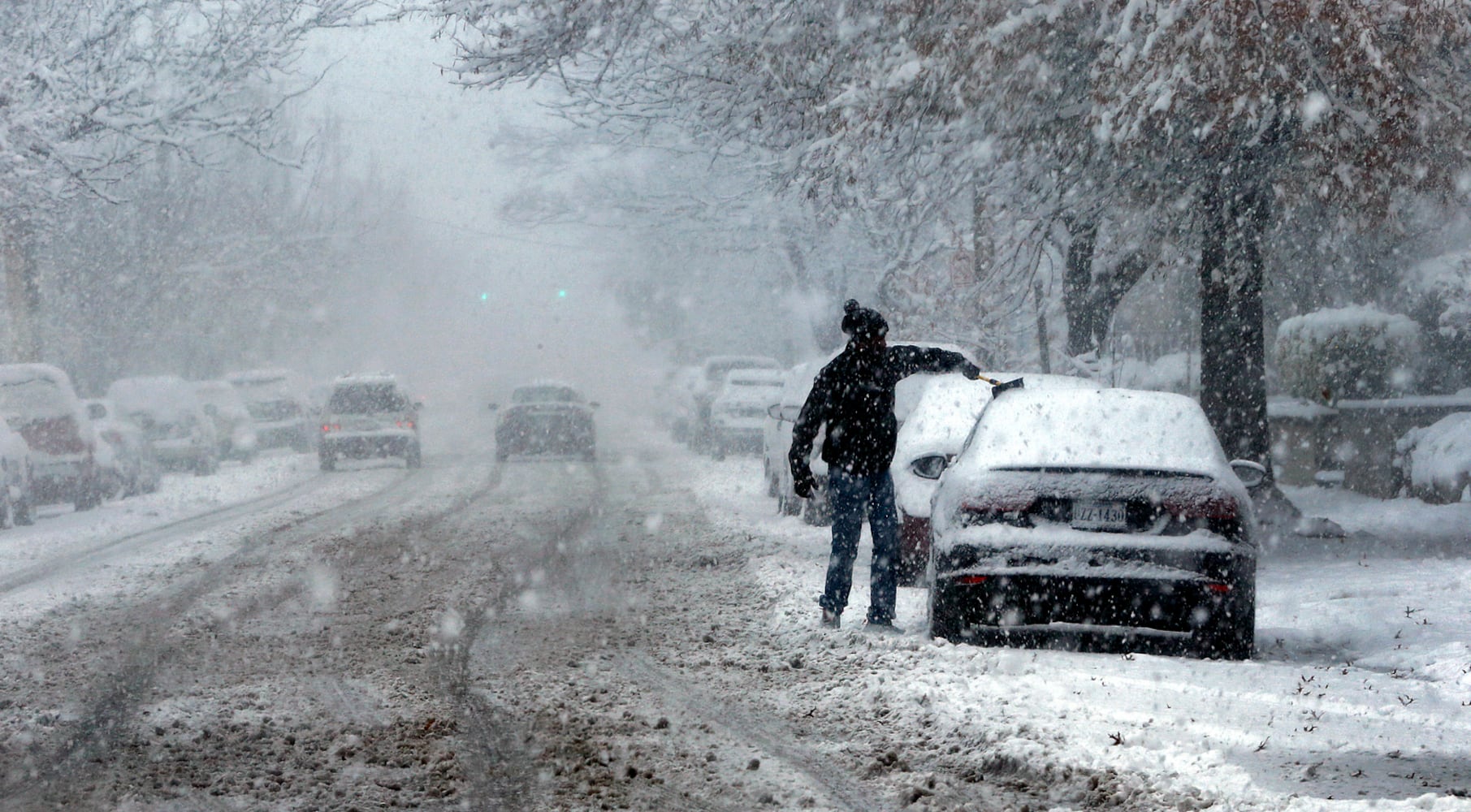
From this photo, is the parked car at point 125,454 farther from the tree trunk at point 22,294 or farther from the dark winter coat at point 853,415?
the dark winter coat at point 853,415

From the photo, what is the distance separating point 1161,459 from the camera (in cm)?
762

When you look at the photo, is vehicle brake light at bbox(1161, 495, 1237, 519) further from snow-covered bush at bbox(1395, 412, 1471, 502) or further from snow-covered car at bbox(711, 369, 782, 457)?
snow-covered car at bbox(711, 369, 782, 457)

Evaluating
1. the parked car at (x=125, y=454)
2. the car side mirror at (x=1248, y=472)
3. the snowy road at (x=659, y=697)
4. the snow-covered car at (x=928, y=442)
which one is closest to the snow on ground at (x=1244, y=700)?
the snowy road at (x=659, y=697)

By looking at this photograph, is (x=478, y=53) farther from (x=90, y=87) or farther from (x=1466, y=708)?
(x=1466, y=708)

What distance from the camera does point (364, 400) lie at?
84.8 feet

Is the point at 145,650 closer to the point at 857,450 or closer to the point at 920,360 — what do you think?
the point at 857,450

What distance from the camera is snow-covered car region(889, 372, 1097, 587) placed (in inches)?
400

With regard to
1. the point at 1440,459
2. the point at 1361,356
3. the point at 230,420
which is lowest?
the point at 230,420

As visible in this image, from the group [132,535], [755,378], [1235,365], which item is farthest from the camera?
[755,378]

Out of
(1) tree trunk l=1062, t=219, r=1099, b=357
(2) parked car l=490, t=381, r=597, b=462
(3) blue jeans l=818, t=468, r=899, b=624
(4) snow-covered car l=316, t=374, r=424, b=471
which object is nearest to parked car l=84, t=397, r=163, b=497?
(4) snow-covered car l=316, t=374, r=424, b=471

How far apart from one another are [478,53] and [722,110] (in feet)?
8.07

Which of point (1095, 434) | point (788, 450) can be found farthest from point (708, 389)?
point (1095, 434)

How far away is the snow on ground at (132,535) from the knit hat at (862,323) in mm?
5636

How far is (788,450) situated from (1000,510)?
20.5 feet
